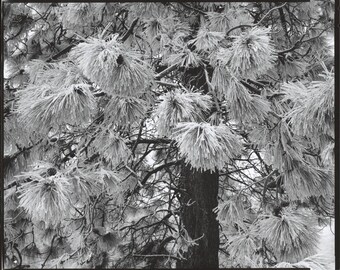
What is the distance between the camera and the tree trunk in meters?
2.18

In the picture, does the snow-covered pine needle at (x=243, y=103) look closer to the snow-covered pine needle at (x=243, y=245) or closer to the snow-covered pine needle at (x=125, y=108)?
the snow-covered pine needle at (x=125, y=108)

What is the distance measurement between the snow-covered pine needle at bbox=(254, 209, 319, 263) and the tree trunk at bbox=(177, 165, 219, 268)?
870 millimetres

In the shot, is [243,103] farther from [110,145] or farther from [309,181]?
[110,145]

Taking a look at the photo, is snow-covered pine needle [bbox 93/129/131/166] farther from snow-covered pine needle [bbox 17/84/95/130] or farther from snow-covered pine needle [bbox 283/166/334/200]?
snow-covered pine needle [bbox 283/166/334/200]

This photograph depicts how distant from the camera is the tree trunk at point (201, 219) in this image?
2.18 metres

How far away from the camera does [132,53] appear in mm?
1185

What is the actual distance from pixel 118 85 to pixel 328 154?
633 millimetres

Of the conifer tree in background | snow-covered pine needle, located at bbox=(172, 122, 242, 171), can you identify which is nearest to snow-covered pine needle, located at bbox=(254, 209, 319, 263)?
the conifer tree in background

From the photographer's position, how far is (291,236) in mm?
1254

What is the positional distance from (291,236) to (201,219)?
1.02 m

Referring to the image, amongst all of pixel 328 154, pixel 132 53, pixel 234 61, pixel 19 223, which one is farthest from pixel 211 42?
Answer: pixel 19 223

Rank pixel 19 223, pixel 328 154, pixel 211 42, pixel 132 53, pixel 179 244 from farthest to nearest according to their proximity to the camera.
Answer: pixel 19 223 < pixel 179 244 < pixel 211 42 < pixel 132 53 < pixel 328 154

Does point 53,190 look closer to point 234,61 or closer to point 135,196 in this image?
point 234,61

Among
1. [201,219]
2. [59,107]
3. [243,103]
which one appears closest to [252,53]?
[243,103]
